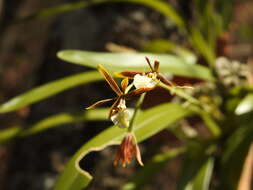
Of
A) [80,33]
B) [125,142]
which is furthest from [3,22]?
[125,142]

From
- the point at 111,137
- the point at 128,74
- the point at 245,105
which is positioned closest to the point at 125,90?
the point at 128,74

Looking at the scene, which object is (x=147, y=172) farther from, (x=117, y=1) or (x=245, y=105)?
(x=117, y=1)

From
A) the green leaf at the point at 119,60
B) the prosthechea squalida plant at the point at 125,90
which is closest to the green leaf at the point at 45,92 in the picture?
the green leaf at the point at 119,60

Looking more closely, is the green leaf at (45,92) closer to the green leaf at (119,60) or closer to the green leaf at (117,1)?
the green leaf at (119,60)

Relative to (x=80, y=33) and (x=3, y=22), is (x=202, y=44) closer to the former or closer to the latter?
(x=80, y=33)

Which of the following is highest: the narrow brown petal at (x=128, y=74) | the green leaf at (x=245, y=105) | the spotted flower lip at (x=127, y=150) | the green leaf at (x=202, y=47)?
the narrow brown petal at (x=128, y=74)
